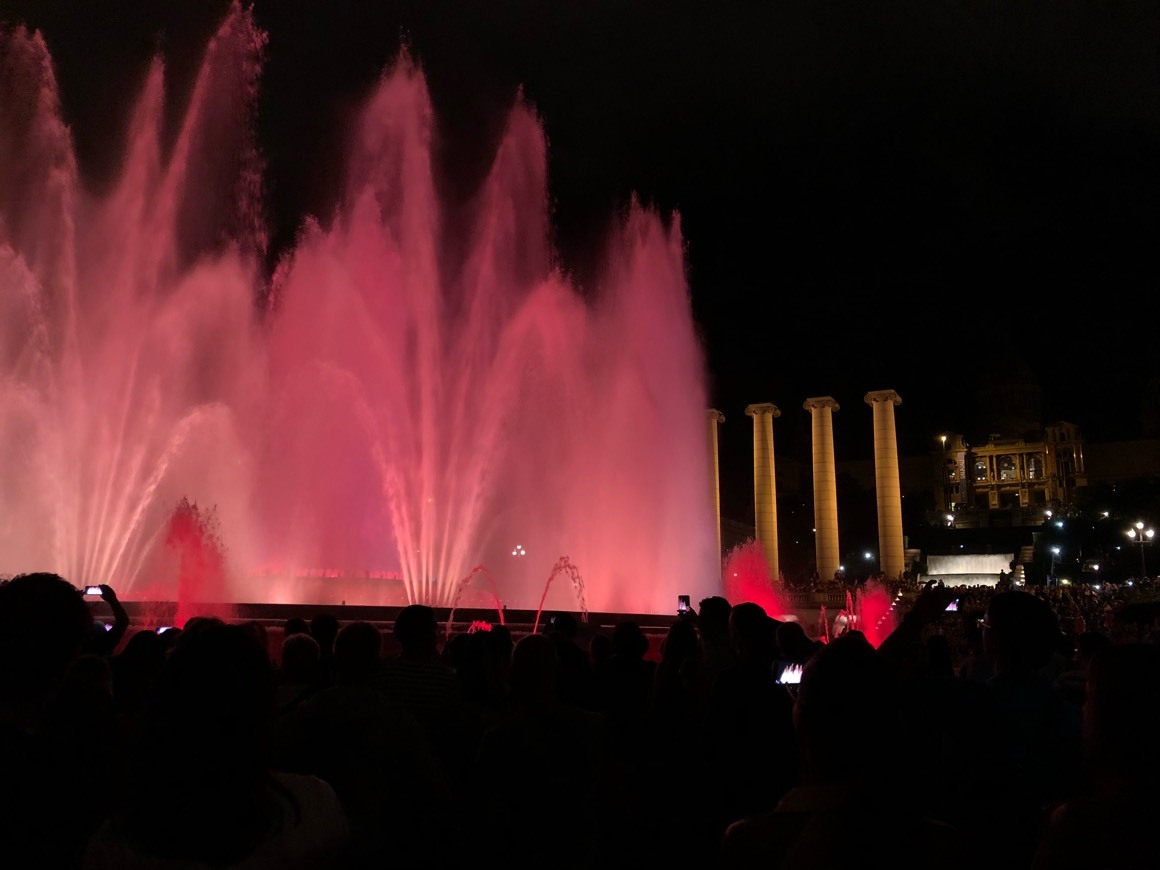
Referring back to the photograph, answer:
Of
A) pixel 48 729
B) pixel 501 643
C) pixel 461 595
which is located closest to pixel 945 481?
pixel 461 595

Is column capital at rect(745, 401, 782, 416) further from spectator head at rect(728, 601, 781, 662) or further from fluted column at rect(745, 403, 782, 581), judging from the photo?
spectator head at rect(728, 601, 781, 662)

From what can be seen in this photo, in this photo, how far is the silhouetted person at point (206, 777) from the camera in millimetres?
2223

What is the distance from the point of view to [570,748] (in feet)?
13.8

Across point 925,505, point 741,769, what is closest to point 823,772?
point 741,769

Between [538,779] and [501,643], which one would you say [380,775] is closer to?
[538,779]

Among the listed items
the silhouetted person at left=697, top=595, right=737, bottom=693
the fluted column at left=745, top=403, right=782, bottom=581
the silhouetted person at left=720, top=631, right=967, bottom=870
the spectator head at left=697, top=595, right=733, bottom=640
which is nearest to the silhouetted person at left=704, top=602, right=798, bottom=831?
the silhouetted person at left=697, top=595, right=737, bottom=693

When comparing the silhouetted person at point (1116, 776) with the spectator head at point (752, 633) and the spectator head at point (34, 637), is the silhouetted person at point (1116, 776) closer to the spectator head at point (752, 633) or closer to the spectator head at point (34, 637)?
the spectator head at point (752, 633)

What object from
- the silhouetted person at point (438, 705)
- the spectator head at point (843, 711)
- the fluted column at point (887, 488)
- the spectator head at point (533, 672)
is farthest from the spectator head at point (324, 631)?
the fluted column at point (887, 488)

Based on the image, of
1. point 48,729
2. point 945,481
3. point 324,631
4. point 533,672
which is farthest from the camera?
point 945,481

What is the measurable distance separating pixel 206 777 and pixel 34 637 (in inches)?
47.7

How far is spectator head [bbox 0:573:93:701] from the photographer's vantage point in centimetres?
300

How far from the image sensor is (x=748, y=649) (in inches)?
217

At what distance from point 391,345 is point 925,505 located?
95135 millimetres

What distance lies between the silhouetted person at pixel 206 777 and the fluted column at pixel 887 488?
62.9 meters
